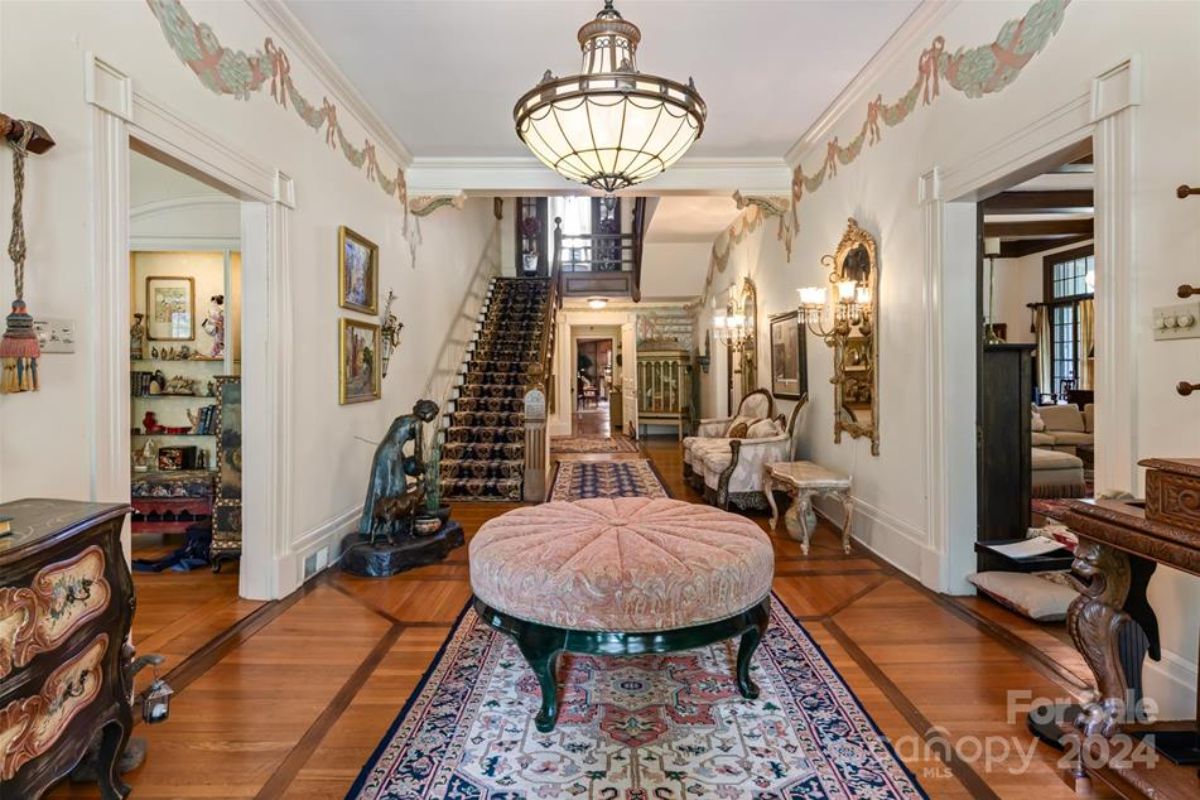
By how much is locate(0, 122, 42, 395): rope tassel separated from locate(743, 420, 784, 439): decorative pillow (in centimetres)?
474

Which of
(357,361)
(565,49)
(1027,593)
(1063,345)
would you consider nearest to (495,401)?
(357,361)

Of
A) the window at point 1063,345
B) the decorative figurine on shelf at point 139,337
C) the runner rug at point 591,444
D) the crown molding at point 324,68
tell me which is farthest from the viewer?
the runner rug at point 591,444

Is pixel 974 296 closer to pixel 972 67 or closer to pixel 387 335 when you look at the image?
pixel 972 67

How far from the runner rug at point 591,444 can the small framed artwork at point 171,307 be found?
5311 millimetres

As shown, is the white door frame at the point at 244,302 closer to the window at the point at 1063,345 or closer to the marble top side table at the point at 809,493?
the marble top side table at the point at 809,493

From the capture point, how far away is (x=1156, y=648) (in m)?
1.76

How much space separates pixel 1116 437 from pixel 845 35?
8.62ft

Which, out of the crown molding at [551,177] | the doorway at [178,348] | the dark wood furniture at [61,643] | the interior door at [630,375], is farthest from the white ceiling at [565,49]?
the interior door at [630,375]

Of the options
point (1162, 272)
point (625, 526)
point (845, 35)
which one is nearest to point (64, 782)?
point (625, 526)

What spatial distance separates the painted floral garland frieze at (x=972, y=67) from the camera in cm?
240

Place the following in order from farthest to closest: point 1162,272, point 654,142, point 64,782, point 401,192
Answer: point 401,192 < point 654,142 < point 1162,272 < point 64,782

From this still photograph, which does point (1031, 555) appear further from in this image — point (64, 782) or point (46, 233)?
point (46, 233)

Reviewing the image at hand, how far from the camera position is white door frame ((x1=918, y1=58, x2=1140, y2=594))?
2.04 m

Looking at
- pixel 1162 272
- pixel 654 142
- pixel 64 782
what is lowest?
pixel 64 782
